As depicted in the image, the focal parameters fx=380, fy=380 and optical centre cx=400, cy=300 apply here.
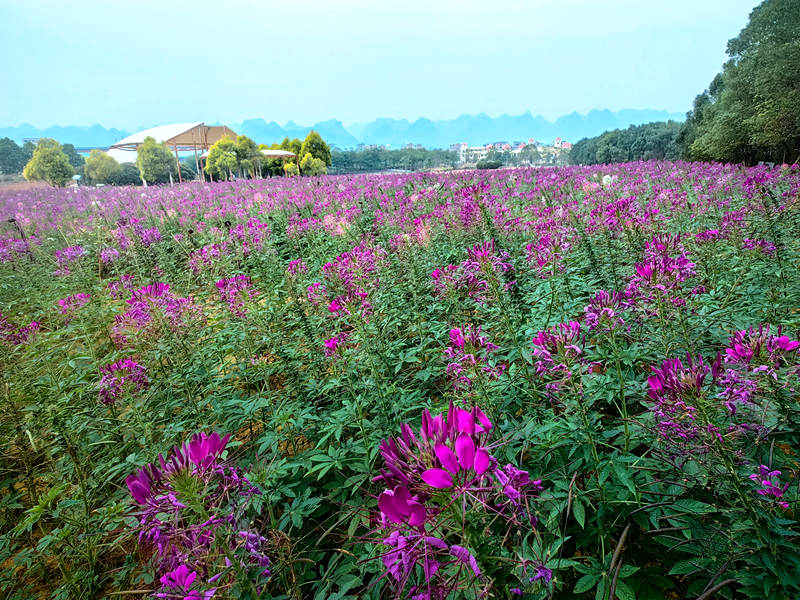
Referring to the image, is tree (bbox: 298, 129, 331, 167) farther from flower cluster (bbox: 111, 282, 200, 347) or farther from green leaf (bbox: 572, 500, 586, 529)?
green leaf (bbox: 572, 500, 586, 529)

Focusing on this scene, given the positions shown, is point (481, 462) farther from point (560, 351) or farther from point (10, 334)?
point (10, 334)

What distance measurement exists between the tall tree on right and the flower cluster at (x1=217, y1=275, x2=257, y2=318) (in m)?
19.3

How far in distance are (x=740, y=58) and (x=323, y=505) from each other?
82.3ft

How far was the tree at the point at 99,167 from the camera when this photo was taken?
3016 cm

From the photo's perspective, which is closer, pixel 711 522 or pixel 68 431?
pixel 711 522

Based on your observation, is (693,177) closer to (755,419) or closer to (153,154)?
(755,419)

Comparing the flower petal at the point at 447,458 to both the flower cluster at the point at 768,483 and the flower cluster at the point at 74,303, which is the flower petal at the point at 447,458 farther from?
the flower cluster at the point at 74,303

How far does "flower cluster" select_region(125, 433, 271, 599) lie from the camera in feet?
2.87

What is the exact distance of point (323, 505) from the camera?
1920 millimetres

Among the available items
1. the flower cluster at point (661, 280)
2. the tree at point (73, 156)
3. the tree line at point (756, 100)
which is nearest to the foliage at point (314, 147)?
the tree line at point (756, 100)

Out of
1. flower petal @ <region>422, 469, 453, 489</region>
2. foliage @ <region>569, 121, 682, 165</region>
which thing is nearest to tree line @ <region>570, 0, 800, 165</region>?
foliage @ <region>569, 121, 682, 165</region>

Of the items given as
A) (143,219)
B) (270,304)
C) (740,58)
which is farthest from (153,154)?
(740,58)

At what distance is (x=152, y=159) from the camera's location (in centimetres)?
2756

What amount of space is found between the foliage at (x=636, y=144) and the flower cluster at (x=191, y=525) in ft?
88.9
